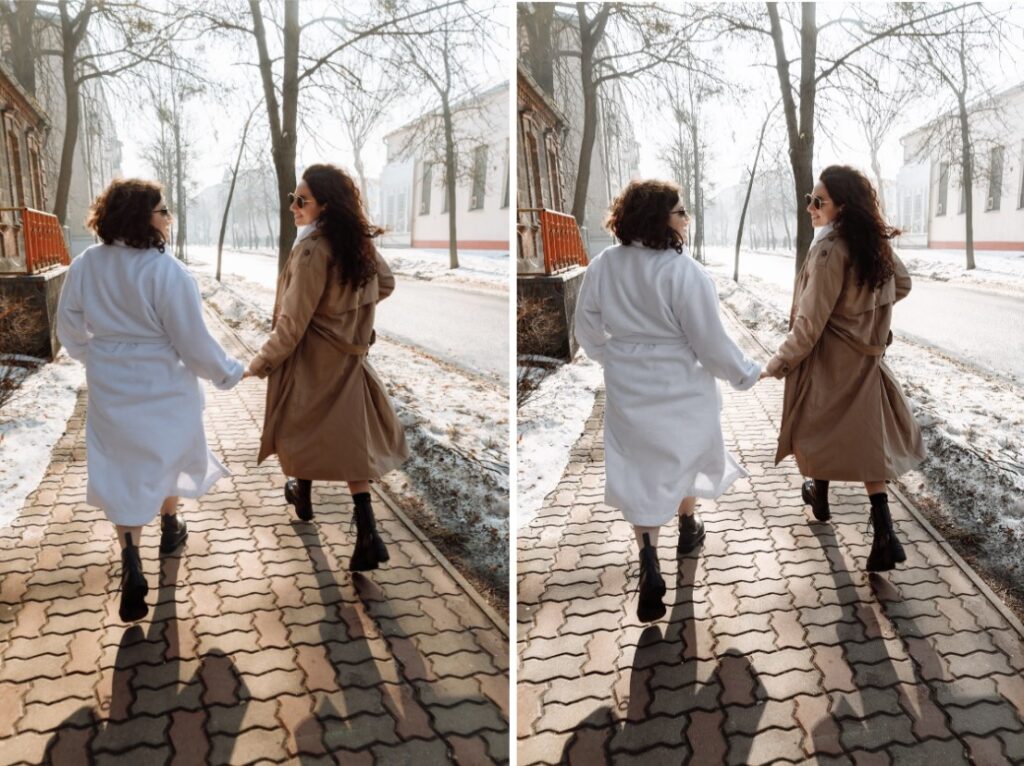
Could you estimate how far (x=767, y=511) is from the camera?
2770 millimetres

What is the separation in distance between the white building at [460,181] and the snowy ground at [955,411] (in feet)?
2.53

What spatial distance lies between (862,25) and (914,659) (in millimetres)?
2197

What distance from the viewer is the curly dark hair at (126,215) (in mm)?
2193

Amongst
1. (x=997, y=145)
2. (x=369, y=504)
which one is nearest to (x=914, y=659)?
(x=369, y=504)

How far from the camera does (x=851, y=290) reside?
2496 mm

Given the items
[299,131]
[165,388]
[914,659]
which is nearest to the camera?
[914,659]

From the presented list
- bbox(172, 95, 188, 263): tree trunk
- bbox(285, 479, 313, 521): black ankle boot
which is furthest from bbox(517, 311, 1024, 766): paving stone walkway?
bbox(172, 95, 188, 263): tree trunk

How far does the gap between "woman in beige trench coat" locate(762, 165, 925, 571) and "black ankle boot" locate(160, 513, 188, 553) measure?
5.84 ft

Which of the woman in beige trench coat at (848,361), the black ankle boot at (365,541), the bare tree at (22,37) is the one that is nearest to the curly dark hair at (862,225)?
the woman in beige trench coat at (848,361)

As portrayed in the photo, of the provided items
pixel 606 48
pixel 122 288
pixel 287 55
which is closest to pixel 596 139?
pixel 606 48

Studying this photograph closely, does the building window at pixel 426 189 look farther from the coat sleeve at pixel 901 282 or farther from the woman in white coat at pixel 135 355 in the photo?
the coat sleeve at pixel 901 282

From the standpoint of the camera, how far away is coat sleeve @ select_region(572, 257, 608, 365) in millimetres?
2426

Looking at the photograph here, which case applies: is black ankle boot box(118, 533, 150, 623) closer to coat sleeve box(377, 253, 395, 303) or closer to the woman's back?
the woman's back

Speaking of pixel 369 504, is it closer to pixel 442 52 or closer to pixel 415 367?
pixel 415 367
